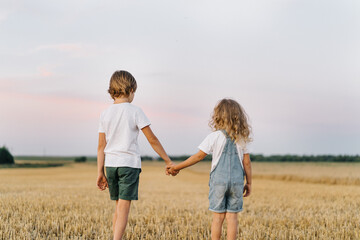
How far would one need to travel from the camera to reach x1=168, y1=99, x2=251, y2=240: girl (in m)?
4.41

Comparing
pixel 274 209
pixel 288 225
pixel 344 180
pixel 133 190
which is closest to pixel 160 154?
pixel 133 190

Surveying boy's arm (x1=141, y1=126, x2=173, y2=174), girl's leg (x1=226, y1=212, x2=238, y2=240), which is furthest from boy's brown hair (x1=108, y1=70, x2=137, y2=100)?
girl's leg (x1=226, y1=212, x2=238, y2=240)

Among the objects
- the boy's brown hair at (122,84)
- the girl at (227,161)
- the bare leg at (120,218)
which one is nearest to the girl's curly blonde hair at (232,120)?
the girl at (227,161)

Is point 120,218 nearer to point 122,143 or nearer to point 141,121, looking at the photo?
point 122,143

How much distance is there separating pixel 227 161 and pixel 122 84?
1.70 meters

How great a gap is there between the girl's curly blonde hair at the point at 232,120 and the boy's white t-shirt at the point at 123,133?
3.02ft

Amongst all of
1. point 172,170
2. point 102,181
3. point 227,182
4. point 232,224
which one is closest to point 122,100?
point 102,181

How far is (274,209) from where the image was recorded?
30.3 feet

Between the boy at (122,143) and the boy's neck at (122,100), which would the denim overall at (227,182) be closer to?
the boy at (122,143)

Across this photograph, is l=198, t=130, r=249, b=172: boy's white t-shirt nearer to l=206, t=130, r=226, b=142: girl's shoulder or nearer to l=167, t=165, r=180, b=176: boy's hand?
l=206, t=130, r=226, b=142: girl's shoulder

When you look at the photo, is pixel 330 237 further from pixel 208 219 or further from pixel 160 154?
pixel 160 154

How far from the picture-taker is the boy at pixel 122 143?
4441 mm

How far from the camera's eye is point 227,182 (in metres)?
4.38

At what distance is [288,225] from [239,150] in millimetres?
3191
